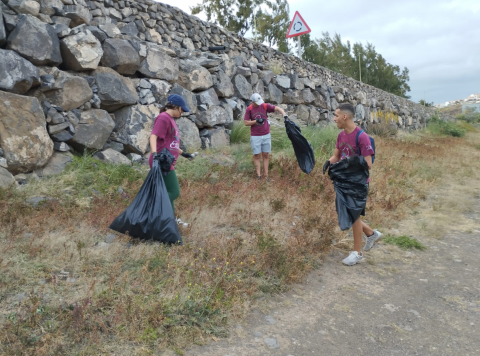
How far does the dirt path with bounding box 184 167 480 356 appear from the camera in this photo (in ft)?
9.23

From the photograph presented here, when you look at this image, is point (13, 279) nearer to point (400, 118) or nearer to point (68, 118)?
point (68, 118)

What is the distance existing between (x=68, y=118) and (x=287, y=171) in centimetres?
369

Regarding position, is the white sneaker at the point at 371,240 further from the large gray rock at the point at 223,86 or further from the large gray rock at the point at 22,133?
the large gray rock at the point at 223,86

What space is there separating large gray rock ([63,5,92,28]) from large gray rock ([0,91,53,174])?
1980mm

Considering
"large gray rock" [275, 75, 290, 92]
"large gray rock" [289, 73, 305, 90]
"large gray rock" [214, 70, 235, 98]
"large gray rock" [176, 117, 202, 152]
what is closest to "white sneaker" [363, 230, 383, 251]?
"large gray rock" [176, 117, 202, 152]

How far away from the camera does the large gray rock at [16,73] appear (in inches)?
205

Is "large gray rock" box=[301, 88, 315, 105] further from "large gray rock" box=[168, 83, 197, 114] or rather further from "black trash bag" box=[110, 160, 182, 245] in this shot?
"black trash bag" box=[110, 160, 182, 245]

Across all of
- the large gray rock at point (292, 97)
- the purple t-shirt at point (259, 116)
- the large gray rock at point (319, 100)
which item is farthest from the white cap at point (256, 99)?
the large gray rock at point (319, 100)

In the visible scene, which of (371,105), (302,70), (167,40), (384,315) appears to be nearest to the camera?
(384,315)

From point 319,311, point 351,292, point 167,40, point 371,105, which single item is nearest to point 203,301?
point 319,311

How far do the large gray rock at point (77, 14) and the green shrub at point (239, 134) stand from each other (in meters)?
3.60

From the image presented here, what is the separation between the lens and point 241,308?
10.3ft

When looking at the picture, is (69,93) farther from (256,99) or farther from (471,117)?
(471,117)

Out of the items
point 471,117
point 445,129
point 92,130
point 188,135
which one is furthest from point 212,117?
point 471,117
